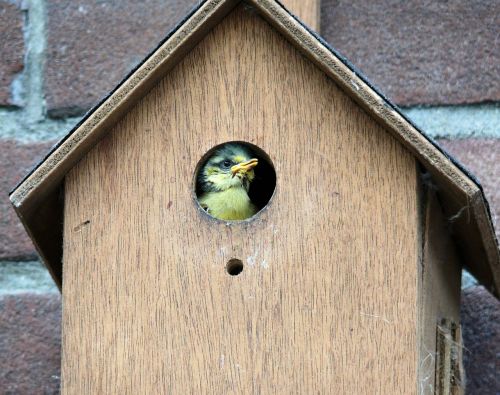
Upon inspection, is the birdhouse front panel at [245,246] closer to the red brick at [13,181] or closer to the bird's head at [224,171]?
the bird's head at [224,171]

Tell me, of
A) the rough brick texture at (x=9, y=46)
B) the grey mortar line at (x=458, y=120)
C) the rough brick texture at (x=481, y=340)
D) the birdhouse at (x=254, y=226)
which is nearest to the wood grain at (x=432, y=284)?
the birdhouse at (x=254, y=226)

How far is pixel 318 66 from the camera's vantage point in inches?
56.1

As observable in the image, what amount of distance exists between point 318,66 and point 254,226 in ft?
0.75

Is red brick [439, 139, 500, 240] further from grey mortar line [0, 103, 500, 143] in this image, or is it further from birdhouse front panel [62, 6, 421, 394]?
birdhouse front panel [62, 6, 421, 394]

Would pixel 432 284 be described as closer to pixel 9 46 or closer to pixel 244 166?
pixel 244 166

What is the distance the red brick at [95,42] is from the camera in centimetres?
193

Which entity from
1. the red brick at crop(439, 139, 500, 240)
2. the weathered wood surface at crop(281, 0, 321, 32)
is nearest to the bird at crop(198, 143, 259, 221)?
the weathered wood surface at crop(281, 0, 321, 32)

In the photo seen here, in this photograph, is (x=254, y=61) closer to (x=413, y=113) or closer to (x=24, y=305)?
(x=413, y=113)

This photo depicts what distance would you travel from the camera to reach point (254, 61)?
1459mm

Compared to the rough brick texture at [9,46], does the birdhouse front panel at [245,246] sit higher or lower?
lower

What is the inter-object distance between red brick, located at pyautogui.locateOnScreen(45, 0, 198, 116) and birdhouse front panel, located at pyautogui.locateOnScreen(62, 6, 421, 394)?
0.48 m

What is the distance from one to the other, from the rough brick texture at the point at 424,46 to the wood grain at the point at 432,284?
14.0 inches

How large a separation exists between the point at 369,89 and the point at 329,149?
106 mm

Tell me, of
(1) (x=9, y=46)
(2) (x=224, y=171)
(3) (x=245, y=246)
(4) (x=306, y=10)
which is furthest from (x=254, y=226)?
(1) (x=9, y=46)
